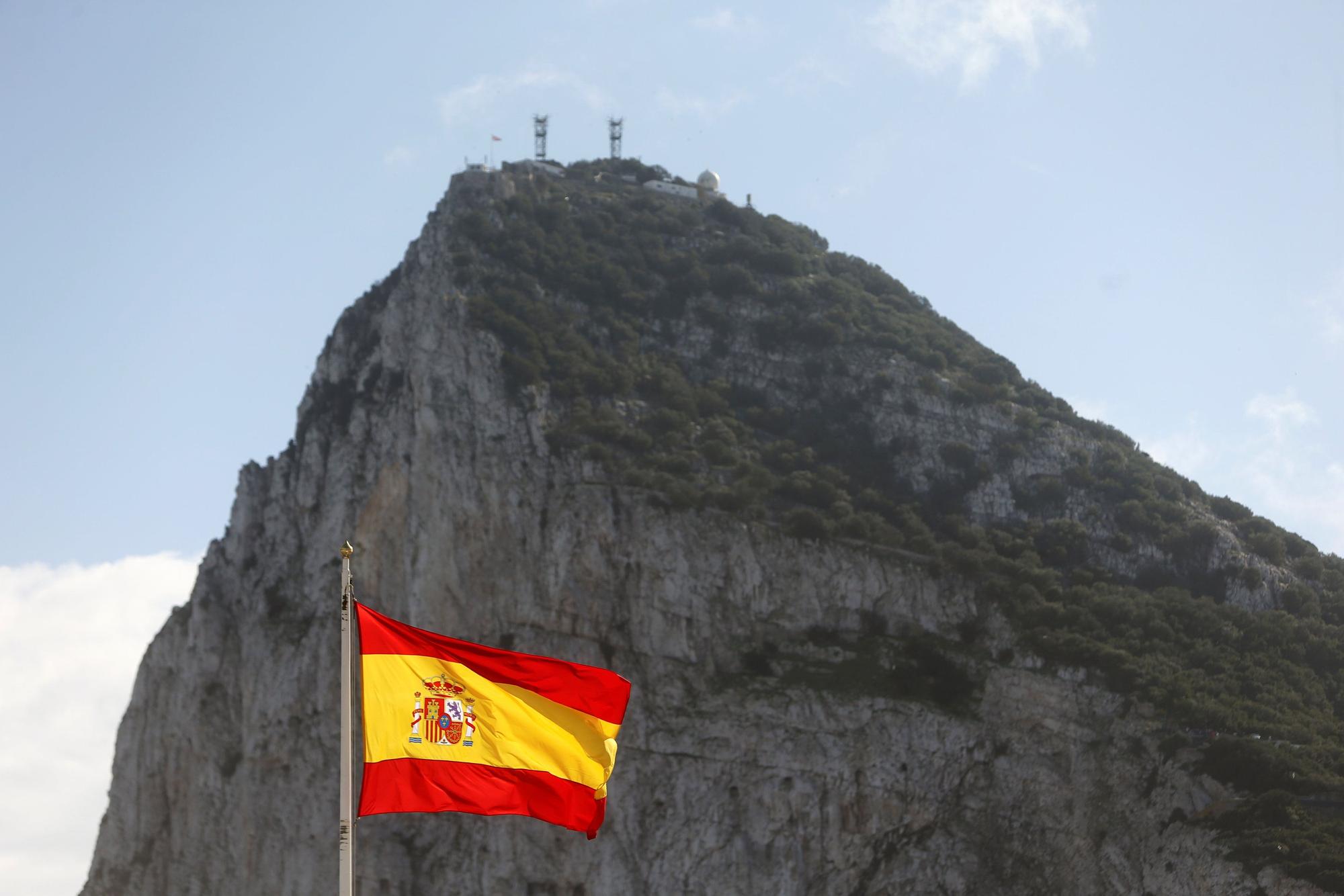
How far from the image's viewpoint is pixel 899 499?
59469mm

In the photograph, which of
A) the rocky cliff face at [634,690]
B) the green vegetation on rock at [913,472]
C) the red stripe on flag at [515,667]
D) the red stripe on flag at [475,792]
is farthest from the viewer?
the green vegetation on rock at [913,472]

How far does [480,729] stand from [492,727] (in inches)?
5.5

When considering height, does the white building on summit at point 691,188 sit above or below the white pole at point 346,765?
above

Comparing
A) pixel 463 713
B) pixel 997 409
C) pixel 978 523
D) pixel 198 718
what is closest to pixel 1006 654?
pixel 978 523

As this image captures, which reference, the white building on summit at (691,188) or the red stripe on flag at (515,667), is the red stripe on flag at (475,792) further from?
the white building on summit at (691,188)

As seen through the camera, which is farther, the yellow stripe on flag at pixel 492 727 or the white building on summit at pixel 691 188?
the white building on summit at pixel 691 188

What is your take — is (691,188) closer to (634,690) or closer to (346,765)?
(634,690)

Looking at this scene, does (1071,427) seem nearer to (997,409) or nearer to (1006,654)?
(997,409)

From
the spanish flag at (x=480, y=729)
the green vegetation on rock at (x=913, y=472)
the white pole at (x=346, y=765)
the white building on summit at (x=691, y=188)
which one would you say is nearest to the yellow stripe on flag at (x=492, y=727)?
the spanish flag at (x=480, y=729)

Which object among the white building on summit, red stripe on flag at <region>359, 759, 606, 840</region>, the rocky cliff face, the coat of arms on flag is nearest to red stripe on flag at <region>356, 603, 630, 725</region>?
the coat of arms on flag

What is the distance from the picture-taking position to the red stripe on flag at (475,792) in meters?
16.0

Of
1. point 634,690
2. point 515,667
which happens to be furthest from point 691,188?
point 515,667

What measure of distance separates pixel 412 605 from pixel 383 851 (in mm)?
7474

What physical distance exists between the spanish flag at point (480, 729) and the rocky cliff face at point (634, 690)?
100 ft
